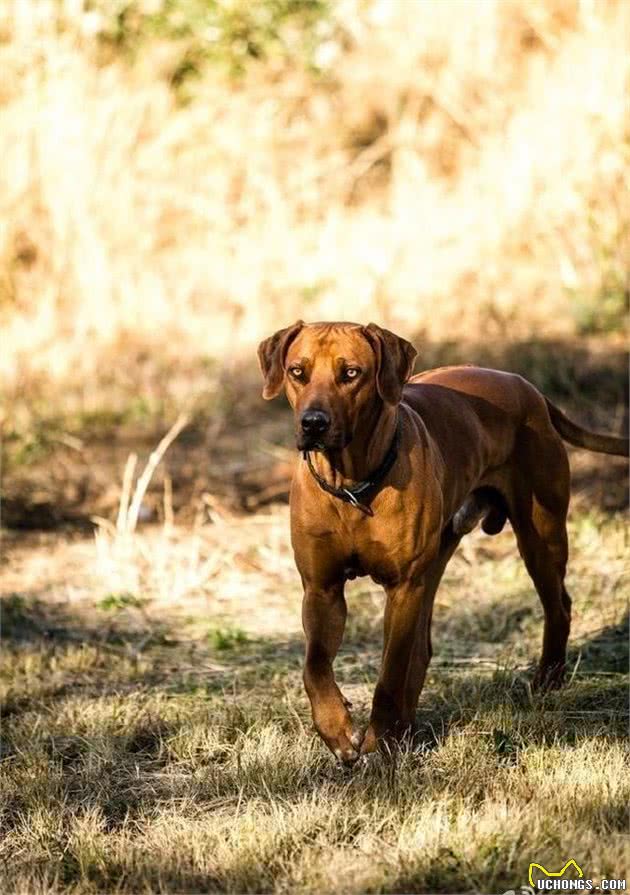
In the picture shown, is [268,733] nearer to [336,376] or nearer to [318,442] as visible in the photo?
[318,442]

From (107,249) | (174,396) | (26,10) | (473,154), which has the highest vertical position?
(26,10)

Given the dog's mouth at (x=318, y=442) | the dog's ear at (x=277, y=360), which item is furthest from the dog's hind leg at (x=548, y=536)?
the dog's mouth at (x=318, y=442)

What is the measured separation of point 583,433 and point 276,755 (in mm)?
1964

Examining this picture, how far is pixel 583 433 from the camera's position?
6383 mm

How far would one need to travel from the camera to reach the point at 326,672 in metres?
5.16

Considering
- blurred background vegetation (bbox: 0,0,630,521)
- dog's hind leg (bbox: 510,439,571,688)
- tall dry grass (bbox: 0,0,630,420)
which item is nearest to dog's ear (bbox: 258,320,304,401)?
dog's hind leg (bbox: 510,439,571,688)

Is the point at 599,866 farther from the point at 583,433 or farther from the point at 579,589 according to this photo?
the point at 579,589

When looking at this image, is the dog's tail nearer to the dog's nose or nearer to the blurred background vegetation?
the dog's nose

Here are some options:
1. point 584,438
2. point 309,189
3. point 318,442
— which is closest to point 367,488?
point 318,442

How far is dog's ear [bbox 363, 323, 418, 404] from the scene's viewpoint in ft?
16.2

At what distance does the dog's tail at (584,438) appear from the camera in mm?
6344

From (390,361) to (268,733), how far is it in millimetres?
1407

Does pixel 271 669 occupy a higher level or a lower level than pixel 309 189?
lower

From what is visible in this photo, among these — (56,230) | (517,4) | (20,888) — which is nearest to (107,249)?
(56,230)
